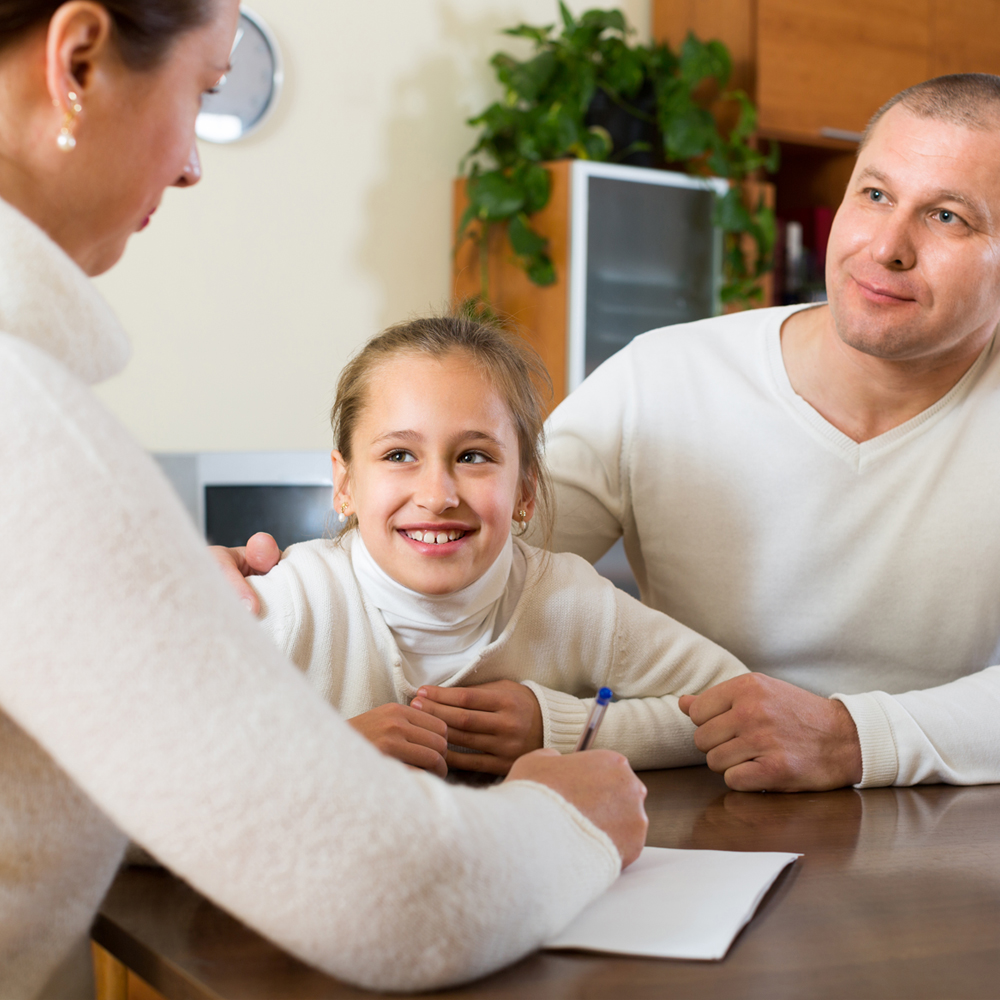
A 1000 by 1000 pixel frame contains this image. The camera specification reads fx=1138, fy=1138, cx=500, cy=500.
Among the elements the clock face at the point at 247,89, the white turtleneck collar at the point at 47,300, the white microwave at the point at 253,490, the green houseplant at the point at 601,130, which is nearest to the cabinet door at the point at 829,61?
the green houseplant at the point at 601,130

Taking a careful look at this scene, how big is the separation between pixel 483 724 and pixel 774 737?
262mm

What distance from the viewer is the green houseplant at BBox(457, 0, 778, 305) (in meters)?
3.37

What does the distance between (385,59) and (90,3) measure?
3012 mm

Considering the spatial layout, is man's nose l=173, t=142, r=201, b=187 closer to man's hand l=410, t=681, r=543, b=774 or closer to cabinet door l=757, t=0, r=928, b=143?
man's hand l=410, t=681, r=543, b=774

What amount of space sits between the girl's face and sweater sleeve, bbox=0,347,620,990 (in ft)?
1.85

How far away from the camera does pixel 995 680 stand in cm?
116

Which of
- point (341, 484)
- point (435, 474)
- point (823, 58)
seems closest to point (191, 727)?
point (435, 474)

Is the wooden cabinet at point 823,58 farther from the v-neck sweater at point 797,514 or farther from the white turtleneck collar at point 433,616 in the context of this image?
the white turtleneck collar at point 433,616

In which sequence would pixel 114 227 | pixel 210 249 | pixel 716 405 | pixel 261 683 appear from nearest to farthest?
pixel 261 683, pixel 114 227, pixel 716 405, pixel 210 249

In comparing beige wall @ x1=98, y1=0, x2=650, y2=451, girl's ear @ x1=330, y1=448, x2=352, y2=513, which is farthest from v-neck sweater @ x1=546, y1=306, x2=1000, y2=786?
beige wall @ x1=98, y1=0, x2=650, y2=451

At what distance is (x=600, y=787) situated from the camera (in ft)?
2.34

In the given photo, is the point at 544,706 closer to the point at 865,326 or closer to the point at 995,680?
the point at 995,680

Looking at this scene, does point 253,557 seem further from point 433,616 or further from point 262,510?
point 262,510

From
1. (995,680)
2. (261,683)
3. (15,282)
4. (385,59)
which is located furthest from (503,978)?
(385,59)
